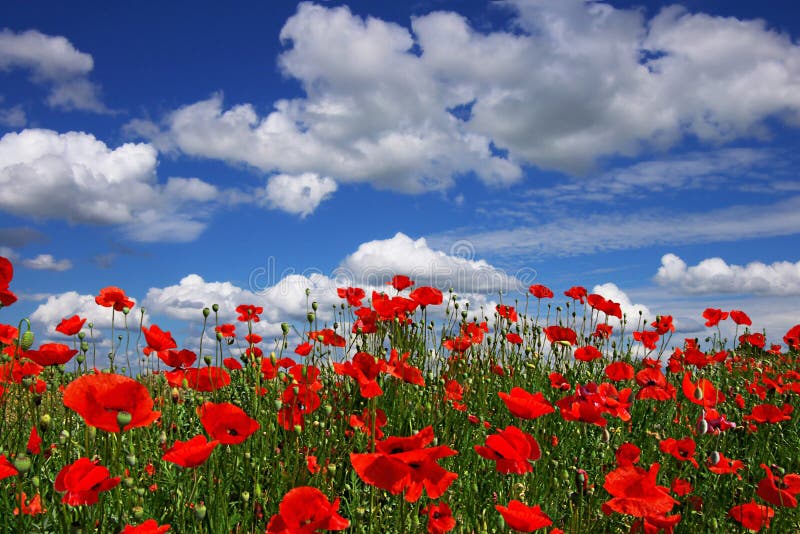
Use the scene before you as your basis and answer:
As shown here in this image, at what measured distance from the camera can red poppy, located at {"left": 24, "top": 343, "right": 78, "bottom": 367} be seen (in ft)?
9.74

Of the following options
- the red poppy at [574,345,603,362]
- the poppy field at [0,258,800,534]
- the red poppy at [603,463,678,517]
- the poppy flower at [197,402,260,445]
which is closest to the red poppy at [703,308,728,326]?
the poppy field at [0,258,800,534]

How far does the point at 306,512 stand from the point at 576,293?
4743mm

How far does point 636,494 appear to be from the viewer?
2.15 meters

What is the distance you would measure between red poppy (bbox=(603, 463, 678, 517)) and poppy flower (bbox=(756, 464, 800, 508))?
835 millimetres

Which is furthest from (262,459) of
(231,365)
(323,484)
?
(231,365)

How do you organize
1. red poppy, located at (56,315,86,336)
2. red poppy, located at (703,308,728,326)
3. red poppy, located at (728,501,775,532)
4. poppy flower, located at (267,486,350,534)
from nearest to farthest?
1. poppy flower, located at (267,486,350,534)
2. red poppy, located at (728,501,775,532)
3. red poppy, located at (56,315,86,336)
4. red poppy, located at (703,308,728,326)

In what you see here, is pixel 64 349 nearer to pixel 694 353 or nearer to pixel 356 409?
pixel 356 409

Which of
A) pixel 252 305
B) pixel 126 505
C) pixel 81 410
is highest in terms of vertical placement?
pixel 252 305

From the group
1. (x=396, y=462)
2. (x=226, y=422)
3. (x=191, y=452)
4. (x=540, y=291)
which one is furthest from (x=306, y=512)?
(x=540, y=291)

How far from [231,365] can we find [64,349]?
1.15 meters

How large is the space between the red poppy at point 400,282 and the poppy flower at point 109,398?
3.02m

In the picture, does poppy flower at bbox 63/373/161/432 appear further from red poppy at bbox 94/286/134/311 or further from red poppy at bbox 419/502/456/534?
red poppy at bbox 94/286/134/311

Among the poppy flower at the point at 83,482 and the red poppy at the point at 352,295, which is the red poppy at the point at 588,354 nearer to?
the red poppy at the point at 352,295

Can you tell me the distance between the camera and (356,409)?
Result: 15.0 feet
